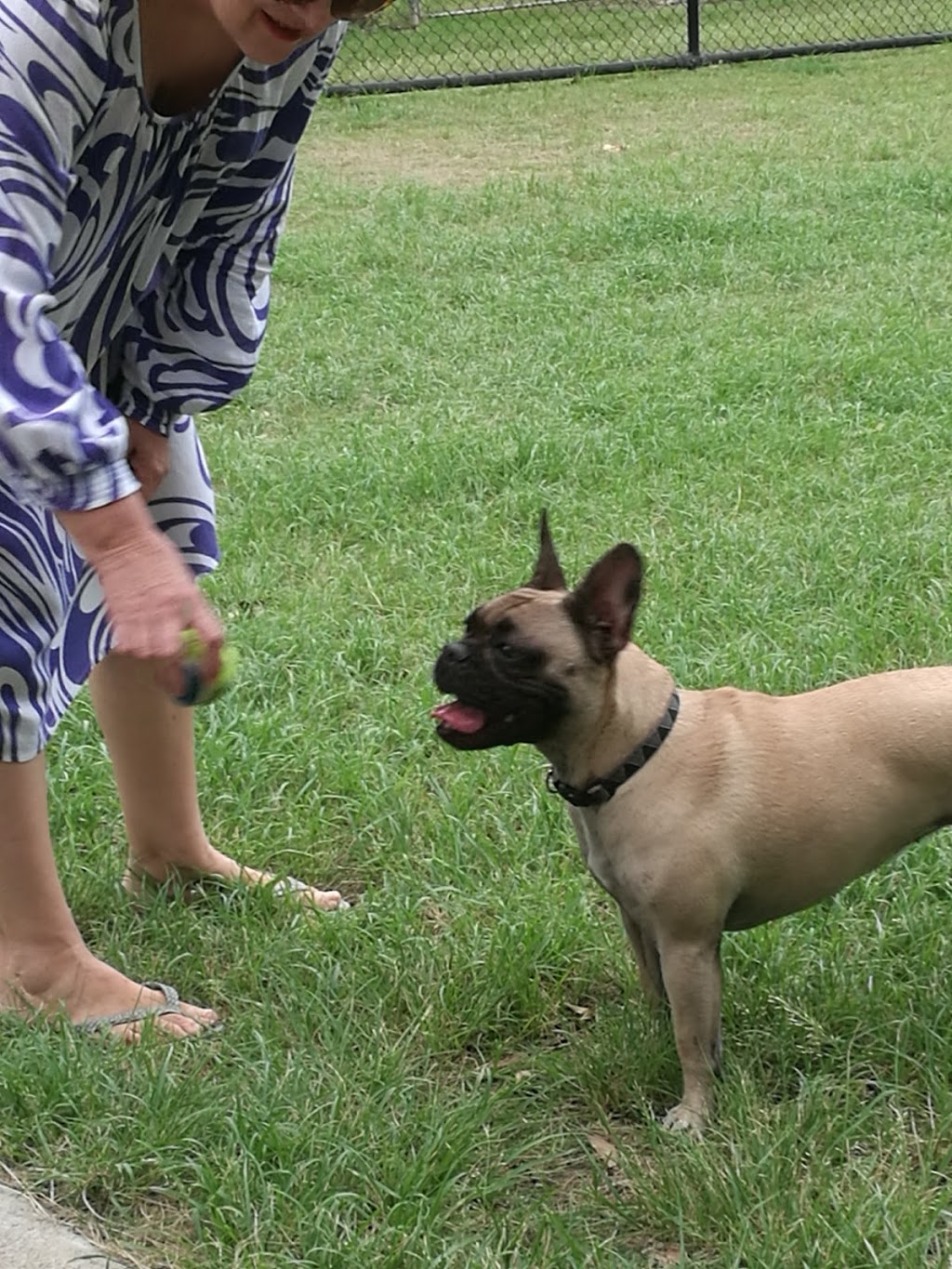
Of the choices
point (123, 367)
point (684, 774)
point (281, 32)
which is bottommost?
point (684, 774)

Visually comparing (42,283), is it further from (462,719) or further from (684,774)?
(684,774)

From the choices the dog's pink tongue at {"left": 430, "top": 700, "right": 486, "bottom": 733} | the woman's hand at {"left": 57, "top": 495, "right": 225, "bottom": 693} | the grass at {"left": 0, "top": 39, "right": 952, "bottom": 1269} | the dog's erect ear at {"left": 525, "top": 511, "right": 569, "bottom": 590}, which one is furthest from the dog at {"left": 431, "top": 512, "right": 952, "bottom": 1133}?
the woman's hand at {"left": 57, "top": 495, "right": 225, "bottom": 693}

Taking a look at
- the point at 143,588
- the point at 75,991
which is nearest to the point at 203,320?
the point at 143,588

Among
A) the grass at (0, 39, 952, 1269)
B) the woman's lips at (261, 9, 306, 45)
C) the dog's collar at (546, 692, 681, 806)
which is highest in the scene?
the woman's lips at (261, 9, 306, 45)

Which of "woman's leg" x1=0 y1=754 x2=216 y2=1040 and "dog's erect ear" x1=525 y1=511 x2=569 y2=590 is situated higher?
"dog's erect ear" x1=525 y1=511 x2=569 y2=590

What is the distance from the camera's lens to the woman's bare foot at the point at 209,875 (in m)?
2.73

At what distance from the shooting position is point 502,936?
2508 mm

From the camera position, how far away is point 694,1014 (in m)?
2.15

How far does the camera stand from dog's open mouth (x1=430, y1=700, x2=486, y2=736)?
2.19 m

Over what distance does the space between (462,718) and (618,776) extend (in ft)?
0.76

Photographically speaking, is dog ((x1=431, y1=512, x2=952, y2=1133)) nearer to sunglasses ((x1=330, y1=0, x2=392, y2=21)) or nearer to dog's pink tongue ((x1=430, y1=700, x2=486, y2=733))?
dog's pink tongue ((x1=430, y1=700, x2=486, y2=733))

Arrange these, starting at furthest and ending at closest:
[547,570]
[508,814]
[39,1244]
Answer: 1. [508,814]
2. [547,570]
3. [39,1244]

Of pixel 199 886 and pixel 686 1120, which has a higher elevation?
pixel 686 1120

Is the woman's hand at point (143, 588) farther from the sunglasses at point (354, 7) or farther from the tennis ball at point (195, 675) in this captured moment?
the sunglasses at point (354, 7)
